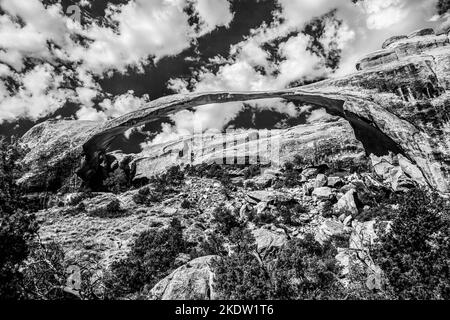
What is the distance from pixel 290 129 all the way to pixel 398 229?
118 feet

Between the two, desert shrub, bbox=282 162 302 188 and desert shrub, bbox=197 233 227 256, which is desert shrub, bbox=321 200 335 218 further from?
desert shrub, bbox=197 233 227 256

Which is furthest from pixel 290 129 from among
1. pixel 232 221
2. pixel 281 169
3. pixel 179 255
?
pixel 179 255

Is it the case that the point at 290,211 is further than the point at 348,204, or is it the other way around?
the point at 290,211

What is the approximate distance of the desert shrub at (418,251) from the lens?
1084cm

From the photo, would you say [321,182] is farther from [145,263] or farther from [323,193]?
[145,263]

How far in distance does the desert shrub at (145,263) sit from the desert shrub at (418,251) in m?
11.1

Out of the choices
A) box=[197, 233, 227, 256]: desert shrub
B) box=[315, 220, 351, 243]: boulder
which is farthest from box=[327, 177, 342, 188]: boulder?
box=[197, 233, 227, 256]: desert shrub

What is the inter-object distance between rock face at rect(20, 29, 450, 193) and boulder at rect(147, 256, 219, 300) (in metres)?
15.0

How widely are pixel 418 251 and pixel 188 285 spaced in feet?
33.1

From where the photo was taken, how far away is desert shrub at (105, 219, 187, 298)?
50.3 ft

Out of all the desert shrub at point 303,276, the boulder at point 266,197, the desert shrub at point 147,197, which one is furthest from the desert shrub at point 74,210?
→ the desert shrub at point 303,276

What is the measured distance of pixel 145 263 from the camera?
17.3 meters

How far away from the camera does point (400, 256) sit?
41.7ft

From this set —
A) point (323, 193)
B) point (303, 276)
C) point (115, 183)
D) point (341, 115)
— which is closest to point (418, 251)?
point (303, 276)
